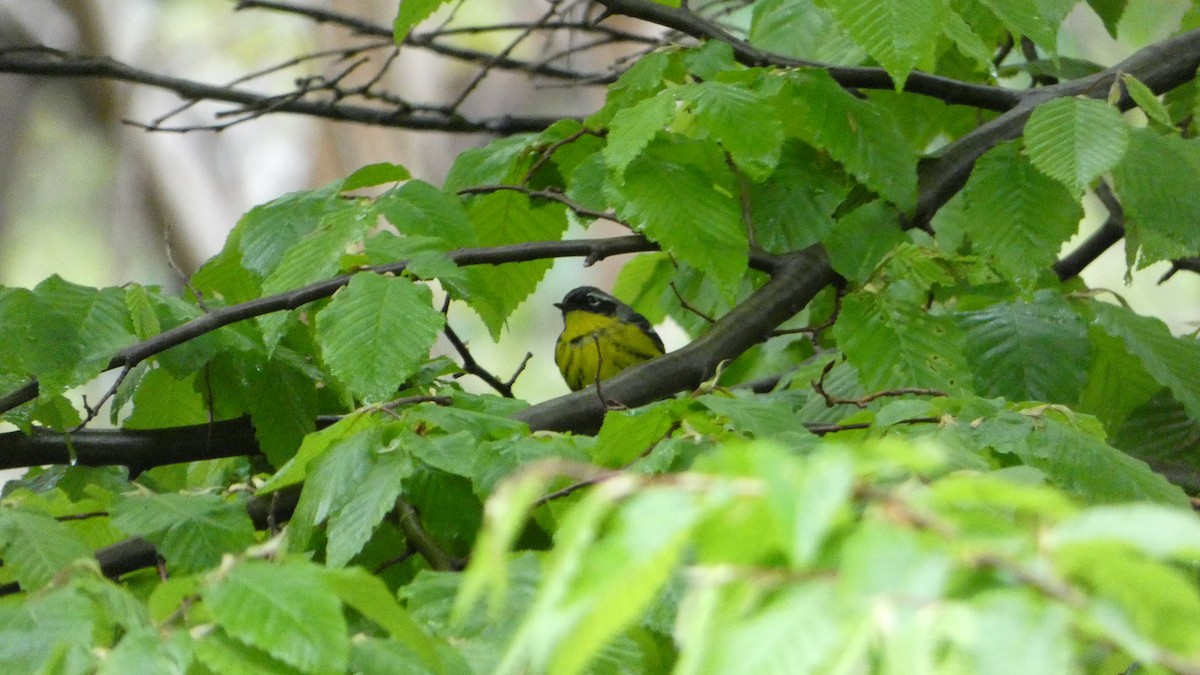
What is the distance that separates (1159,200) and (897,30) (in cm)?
68

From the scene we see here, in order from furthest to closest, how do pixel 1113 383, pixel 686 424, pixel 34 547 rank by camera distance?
pixel 1113 383, pixel 686 424, pixel 34 547

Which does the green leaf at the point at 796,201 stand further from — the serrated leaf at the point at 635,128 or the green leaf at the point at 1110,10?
the green leaf at the point at 1110,10

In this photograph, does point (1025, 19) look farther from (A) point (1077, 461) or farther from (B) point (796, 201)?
(A) point (1077, 461)

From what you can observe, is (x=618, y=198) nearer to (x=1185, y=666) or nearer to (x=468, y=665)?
(x=468, y=665)

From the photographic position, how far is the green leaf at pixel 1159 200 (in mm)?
2270

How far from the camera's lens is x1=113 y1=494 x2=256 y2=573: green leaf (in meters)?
1.66

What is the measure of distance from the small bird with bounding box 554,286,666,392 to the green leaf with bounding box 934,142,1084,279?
268 cm

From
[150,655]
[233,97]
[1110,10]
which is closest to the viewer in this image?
[150,655]

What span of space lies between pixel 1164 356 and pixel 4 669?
6.69ft

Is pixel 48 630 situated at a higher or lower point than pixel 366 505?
higher

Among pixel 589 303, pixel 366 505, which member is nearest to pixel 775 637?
pixel 366 505

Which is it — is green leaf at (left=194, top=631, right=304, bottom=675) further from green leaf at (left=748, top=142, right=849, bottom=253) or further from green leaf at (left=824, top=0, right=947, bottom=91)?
green leaf at (left=748, top=142, right=849, bottom=253)

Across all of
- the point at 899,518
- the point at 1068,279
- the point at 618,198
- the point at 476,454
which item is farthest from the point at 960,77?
the point at 899,518

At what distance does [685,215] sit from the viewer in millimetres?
2191
